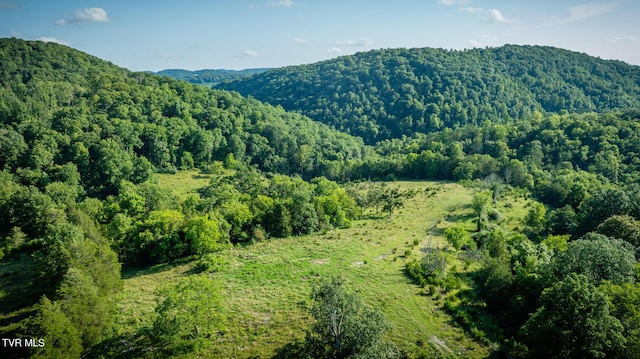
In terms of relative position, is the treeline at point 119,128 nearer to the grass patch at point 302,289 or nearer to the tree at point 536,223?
the grass patch at point 302,289

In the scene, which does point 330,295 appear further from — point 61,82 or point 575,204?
point 61,82

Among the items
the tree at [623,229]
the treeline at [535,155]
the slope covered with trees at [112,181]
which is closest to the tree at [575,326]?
the tree at [623,229]

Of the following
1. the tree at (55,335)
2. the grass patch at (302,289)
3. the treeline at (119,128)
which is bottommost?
the grass patch at (302,289)

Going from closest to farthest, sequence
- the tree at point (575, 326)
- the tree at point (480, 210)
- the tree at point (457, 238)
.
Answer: the tree at point (575, 326) < the tree at point (457, 238) < the tree at point (480, 210)

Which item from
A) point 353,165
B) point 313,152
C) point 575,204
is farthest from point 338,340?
point 313,152

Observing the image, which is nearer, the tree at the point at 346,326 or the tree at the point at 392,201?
the tree at the point at 346,326

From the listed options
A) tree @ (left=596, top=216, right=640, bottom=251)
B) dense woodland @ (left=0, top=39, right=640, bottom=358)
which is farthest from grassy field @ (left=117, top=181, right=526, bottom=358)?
tree @ (left=596, top=216, right=640, bottom=251)

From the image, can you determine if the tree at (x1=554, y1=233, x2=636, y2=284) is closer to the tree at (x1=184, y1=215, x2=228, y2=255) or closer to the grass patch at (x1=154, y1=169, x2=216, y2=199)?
the tree at (x1=184, y1=215, x2=228, y2=255)
